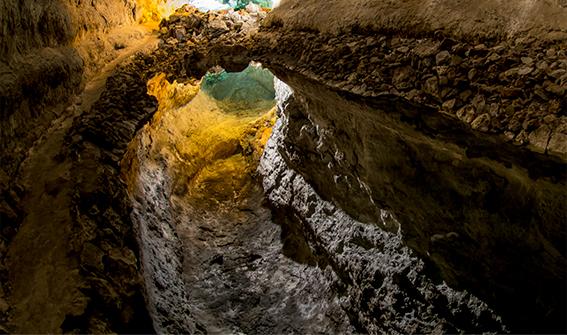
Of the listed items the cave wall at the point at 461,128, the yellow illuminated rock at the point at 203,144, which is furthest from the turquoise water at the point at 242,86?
the cave wall at the point at 461,128

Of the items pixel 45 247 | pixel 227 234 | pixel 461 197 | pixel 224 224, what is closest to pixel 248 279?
pixel 227 234

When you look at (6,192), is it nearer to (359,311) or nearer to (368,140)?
(368,140)

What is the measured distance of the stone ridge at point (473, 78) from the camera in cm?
310

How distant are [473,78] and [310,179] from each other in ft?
14.8

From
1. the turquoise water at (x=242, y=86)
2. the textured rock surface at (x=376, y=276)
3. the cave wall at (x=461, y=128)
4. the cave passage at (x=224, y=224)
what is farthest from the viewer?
the turquoise water at (x=242, y=86)

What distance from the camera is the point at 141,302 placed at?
3.92m

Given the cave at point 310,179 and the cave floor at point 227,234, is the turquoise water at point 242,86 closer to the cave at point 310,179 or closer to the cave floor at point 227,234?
the cave floor at point 227,234

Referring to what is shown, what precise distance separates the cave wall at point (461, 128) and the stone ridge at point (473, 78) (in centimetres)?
1

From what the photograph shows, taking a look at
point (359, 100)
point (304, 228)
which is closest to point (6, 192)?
point (359, 100)

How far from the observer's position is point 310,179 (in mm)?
7855

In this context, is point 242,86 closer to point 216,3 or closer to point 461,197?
point 216,3

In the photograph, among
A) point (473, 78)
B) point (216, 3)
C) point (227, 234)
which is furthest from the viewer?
point (216, 3)

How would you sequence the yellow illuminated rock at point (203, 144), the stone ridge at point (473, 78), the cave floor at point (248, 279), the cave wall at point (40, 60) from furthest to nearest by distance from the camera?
1. the yellow illuminated rock at point (203, 144)
2. the cave floor at point (248, 279)
3. the cave wall at point (40, 60)
4. the stone ridge at point (473, 78)

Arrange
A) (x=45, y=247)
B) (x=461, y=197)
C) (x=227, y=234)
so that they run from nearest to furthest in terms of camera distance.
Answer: (x=45, y=247) → (x=461, y=197) → (x=227, y=234)
